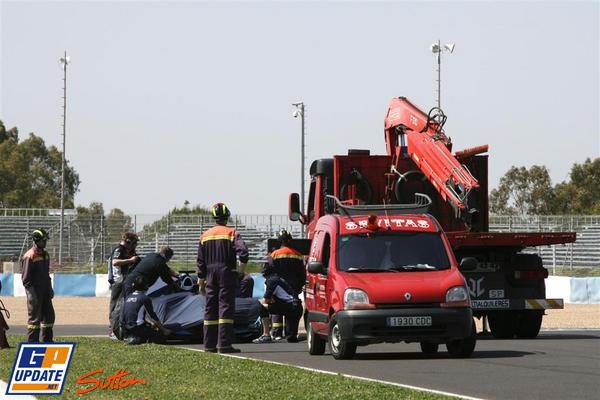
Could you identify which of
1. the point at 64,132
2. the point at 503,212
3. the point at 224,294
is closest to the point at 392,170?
the point at 224,294

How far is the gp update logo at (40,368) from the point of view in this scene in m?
12.9

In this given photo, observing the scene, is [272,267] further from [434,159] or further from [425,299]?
[425,299]

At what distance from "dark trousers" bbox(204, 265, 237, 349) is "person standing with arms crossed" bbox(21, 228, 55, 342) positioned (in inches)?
108

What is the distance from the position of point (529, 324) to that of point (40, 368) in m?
11.7

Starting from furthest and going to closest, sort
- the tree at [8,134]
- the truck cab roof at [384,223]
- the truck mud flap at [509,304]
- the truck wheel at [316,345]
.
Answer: the tree at [8,134], the truck mud flap at [509,304], the truck wheel at [316,345], the truck cab roof at [384,223]

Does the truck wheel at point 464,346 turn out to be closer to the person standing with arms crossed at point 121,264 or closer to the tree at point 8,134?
the person standing with arms crossed at point 121,264

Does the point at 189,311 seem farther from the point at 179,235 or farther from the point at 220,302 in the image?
the point at 179,235

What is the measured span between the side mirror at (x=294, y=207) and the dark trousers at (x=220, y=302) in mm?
6767

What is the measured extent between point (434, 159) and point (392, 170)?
97 cm

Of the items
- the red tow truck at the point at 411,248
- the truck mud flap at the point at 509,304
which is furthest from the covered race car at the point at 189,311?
the truck mud flap at the point at 509,304

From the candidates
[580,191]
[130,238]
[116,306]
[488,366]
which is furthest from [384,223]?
[580,191]

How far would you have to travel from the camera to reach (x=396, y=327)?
692 inches

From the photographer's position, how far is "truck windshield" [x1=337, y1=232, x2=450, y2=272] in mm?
18547

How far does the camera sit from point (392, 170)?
24.8m
